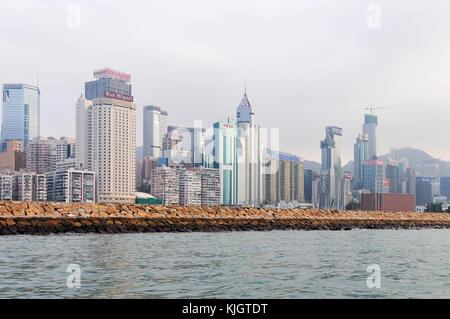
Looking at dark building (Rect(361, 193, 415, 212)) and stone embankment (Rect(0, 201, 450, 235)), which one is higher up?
stone embankment (Rect(0, 201, 450, 235))

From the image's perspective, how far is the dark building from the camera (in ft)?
489

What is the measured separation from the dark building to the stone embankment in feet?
231

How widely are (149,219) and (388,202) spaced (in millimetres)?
110014

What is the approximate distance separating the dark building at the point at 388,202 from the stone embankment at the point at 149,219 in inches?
2773

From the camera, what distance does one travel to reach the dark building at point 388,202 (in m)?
149

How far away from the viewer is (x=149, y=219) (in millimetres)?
53562

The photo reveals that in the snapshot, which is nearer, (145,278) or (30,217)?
(145,278)

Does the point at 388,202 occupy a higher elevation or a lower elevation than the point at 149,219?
lower

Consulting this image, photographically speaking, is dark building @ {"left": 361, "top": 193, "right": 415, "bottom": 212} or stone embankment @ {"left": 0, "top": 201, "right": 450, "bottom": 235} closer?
stone embankment @ {"left": 0, "top": 201, "right": 450, "bottom": 235}
